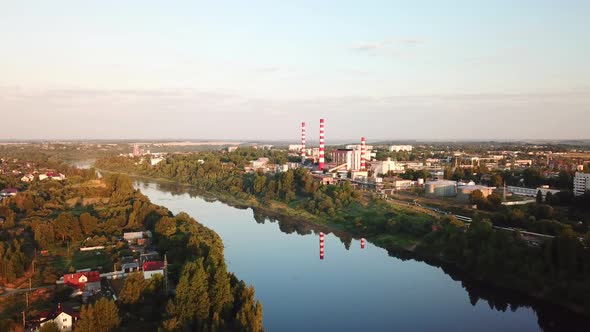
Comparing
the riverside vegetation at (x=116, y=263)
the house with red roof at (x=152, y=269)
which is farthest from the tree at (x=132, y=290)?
the house with red roof at (x=152, y=269)

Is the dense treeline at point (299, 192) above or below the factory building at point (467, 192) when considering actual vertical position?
below

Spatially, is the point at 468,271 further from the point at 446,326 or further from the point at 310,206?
the point at 310,206

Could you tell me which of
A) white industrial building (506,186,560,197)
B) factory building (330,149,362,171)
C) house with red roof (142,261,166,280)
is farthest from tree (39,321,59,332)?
factory building (330,149,362,171)

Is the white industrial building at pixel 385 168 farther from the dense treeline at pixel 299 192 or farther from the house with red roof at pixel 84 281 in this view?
the house with red roof at pixel 84 281

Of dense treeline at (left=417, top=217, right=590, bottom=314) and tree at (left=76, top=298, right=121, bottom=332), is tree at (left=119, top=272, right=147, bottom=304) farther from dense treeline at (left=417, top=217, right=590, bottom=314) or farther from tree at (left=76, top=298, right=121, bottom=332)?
dense treeline at (left=417, top=217, right=590, bottom=314)

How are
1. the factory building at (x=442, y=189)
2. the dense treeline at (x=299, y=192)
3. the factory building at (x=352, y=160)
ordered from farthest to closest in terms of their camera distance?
the factory building at (x=352, y=160)
the factory building at (x=442, y=189)
the dense treeline at (x=299, y=192)

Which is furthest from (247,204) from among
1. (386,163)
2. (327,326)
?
(327,326)

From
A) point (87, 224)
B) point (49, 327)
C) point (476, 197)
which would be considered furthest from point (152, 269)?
point (476, 197)
